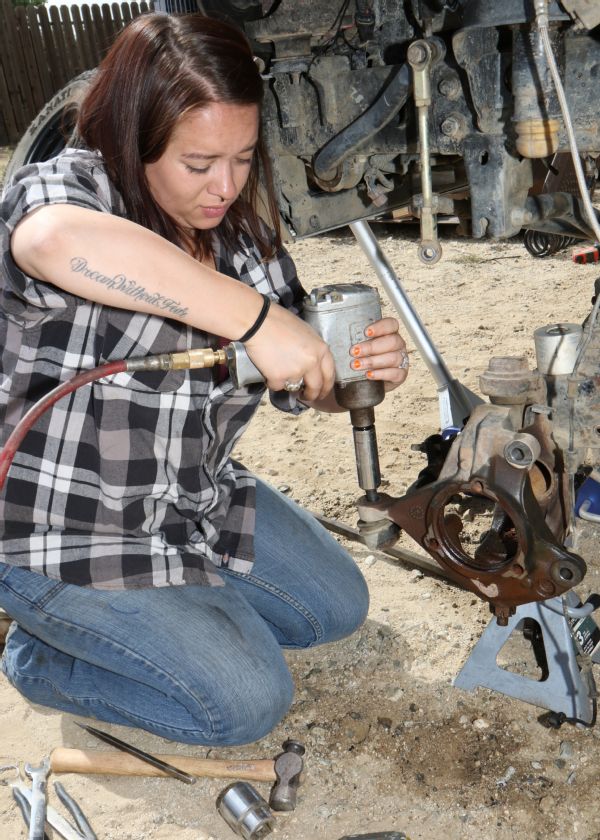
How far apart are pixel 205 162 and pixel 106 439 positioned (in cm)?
52

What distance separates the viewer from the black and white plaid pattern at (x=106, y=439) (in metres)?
1.42

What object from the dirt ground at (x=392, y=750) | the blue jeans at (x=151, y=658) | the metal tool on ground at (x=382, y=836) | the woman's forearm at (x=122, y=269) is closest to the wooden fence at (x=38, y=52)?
the dirt ground at (x=392, y=750)

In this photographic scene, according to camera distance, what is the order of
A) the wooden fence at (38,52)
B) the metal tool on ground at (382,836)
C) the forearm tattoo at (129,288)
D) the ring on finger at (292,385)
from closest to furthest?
1. the forearm tattoo at (129,288)
2. the ring on finger at (292,385)
3. the metal tool on ground at (382,836)
4. the wooden fence at (38,52)

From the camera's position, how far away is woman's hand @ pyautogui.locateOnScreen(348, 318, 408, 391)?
1.43 meters

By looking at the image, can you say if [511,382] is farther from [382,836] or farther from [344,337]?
[382,836]

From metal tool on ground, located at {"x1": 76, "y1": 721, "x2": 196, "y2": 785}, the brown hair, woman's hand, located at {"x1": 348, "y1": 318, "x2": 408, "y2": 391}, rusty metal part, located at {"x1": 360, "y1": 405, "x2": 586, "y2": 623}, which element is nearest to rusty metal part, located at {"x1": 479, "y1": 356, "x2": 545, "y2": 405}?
rusty metal part, located at {"x1": 360, "y1": 405, "x2": 586, "y2": 623}

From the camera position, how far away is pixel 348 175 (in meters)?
2.07

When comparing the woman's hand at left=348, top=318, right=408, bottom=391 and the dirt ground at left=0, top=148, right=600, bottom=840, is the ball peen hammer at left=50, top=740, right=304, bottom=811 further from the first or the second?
the woman's hand at left=348, top=318, right=408, bottom=391

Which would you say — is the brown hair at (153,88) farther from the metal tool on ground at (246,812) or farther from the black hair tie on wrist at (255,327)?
the metal tool on ground at (246,812)

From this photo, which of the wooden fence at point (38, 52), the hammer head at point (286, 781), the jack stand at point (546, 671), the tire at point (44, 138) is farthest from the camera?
the wooden fence at point (38, 52)

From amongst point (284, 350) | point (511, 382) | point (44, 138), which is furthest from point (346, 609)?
point (44, 138)

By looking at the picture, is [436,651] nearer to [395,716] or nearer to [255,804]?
[395,716]

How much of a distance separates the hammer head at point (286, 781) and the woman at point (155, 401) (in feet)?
0.28

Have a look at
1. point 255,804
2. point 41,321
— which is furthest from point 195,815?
point 41,321
